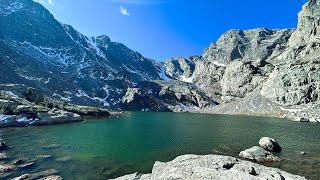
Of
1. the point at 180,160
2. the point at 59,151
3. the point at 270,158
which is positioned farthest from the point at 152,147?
the point at 180,160

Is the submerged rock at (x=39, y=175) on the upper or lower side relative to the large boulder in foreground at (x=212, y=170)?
lower

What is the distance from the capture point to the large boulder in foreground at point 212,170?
34.2 meters

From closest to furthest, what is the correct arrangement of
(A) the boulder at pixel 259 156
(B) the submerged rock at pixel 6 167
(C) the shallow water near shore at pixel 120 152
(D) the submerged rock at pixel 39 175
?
1. (D) the submerged rock at pixel 39 175
2. (B) the submerged rock at pixel 6 167
3. (C) the shallow water near shore at pixel 120 152
4. (A) the boulder at pixel 259 156

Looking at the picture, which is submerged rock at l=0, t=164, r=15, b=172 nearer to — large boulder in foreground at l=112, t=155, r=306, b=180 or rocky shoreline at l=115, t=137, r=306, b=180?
rocky shoreline at l=115, t=137, r=306, b=180

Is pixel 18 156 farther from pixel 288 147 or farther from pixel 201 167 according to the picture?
pixel 288 147

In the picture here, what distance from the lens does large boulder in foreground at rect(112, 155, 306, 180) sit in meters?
34.2

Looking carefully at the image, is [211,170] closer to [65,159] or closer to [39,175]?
[39,175]

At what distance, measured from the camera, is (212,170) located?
3566 centimetres

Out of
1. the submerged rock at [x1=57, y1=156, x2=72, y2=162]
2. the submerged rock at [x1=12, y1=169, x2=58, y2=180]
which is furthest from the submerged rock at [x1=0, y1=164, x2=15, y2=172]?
the submerged rock at [x1=57, y1=156, x2=72, y2=162]

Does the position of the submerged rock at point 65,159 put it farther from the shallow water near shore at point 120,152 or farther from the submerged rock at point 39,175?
the submerged rock at point 39,175

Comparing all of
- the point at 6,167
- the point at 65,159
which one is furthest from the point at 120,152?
the point at 6,167

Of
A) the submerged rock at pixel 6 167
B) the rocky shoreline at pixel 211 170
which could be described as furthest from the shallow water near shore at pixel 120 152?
the rocky shoreline at pixel 211 170

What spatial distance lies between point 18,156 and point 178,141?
159 feet

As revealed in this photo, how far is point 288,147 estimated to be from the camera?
87.9m
